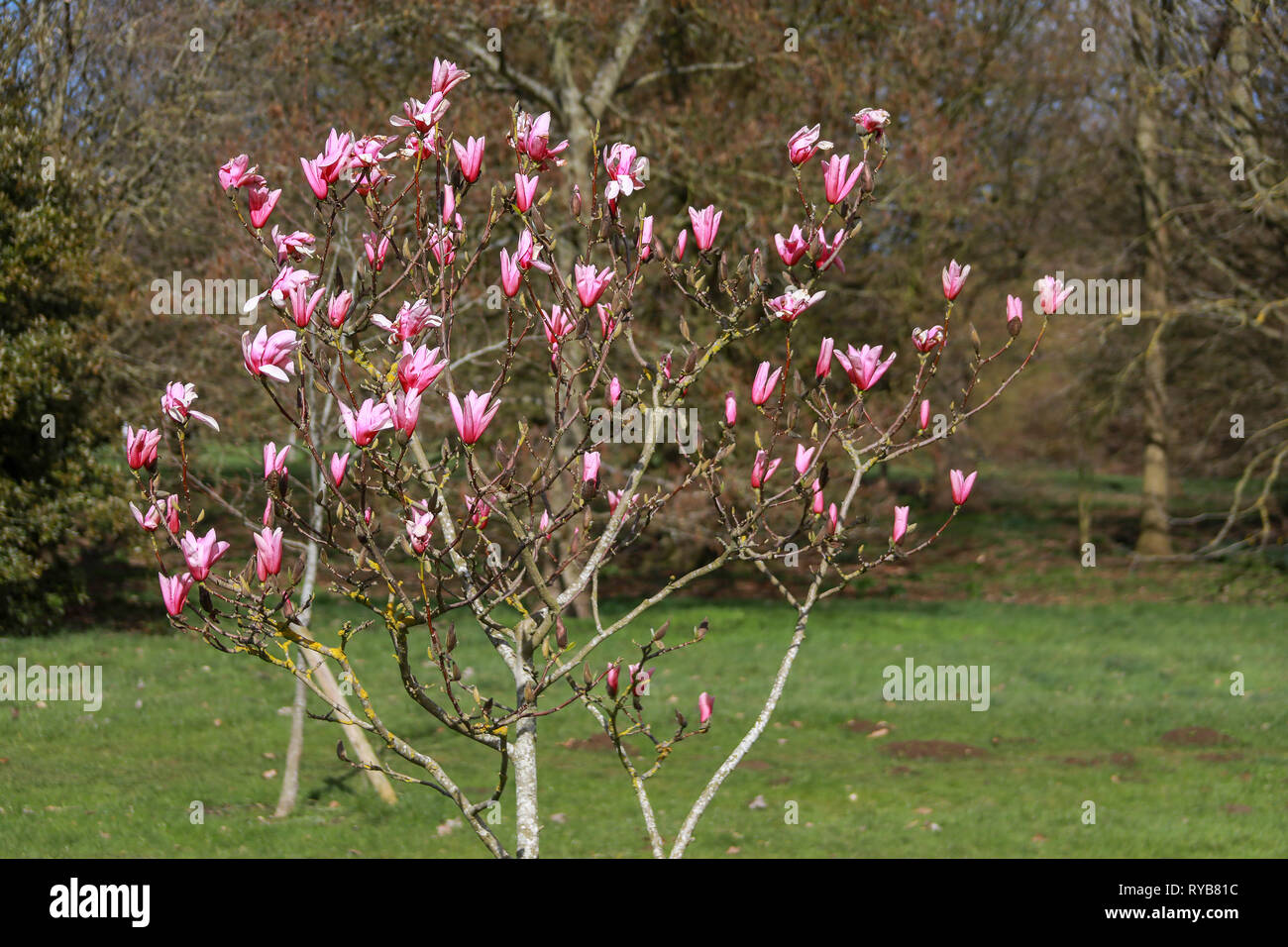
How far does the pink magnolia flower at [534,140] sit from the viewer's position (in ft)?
10.2

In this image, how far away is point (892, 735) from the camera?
38.3 feet

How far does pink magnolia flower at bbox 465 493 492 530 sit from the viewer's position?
2.86m

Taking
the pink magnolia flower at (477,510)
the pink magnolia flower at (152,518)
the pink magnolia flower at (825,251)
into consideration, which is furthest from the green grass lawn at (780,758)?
the pink magnolia flower at (825,251)

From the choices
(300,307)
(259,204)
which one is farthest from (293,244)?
(300,307)

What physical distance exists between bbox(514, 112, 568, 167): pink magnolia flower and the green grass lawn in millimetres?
5739

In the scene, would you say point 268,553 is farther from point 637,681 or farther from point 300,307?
point 637,681

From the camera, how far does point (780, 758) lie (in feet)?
35.6

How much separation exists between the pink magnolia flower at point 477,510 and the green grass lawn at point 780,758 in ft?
17.0

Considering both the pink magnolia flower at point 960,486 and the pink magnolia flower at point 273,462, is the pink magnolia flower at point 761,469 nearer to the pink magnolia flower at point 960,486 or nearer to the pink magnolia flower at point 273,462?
the pink magnolia flower at point 960,486

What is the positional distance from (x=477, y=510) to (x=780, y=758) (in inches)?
324

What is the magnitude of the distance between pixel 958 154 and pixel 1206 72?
11.7 feet

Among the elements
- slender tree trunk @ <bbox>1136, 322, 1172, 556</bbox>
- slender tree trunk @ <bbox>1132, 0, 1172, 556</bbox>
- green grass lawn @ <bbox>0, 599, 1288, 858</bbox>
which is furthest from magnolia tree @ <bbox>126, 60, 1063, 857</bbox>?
slender tree trunk @ <bbox>1136, 322, 1172, 556</bbox>
